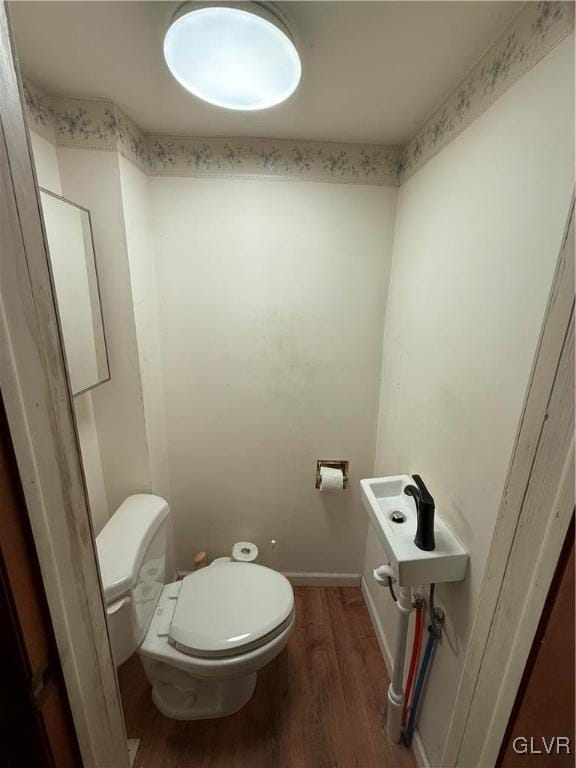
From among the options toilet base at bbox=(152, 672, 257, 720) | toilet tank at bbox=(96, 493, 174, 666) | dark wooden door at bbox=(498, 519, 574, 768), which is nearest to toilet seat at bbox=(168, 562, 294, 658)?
toilet tank at bbox=(96, 493, 174, 666)

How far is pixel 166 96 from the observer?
1037 millimetres

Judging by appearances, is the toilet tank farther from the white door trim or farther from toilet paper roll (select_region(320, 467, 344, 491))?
the white door trim

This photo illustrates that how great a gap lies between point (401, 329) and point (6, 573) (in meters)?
1.35

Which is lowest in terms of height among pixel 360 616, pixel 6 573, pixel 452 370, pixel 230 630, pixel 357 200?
pixel 360 616

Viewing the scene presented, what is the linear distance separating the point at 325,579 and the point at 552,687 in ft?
4.85

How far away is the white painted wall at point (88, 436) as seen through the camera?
1.06 m

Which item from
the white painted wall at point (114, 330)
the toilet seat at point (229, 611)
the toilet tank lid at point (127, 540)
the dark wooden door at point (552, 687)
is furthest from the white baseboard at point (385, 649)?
the white painted wall at point (114, 330)

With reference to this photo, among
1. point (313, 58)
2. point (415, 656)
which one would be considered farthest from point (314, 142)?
point (415, 656)

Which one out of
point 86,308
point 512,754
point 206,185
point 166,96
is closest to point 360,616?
point 512,754

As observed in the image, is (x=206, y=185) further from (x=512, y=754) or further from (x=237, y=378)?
(x=512, y=754)

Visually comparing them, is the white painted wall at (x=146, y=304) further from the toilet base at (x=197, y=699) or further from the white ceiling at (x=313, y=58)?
the toilet base at (x=197, y=699)

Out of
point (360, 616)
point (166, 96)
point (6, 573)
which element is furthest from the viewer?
point (360, 616)

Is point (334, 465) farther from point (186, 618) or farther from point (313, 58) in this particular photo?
point (313, 58)

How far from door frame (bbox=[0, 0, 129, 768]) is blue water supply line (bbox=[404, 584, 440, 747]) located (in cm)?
91
